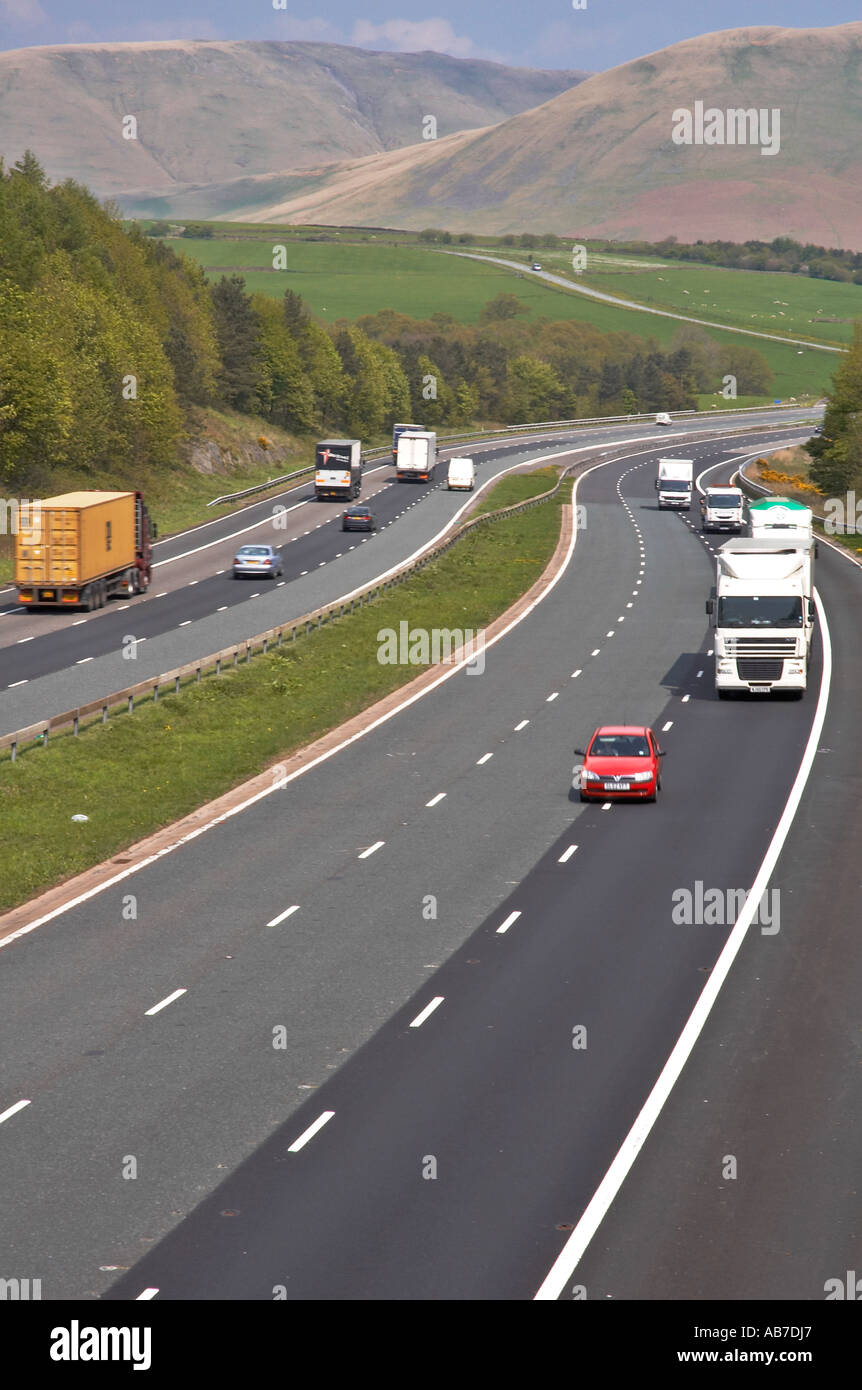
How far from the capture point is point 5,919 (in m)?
30.1

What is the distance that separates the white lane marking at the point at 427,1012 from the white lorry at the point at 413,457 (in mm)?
93576

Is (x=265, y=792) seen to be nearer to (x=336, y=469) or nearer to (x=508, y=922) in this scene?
(x=508, y=922)

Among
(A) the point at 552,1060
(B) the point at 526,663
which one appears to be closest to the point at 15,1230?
(A) the point at 552,1060

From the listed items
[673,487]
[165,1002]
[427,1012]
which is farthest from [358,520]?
[427,1012]

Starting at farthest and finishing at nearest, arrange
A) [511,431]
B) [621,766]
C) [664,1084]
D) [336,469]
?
[511,431] < [336,469] < [621,766] < [664,1084]

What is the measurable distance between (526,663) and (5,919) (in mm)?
30531

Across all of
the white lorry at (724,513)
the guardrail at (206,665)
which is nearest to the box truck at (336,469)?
the guardrail at (206,665)

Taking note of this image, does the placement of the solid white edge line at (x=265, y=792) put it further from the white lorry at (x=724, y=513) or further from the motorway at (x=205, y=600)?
the white lorry at (x=724, y=513)

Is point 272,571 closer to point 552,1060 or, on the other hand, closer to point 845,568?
point 845,568

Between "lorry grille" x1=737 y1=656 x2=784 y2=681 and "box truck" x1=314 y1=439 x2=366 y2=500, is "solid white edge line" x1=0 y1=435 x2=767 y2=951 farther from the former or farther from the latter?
"box truck" x1=314 y1=439 x2=366 y2=500

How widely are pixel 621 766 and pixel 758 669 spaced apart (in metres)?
13.4

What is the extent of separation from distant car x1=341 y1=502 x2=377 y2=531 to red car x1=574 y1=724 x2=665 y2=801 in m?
52.9

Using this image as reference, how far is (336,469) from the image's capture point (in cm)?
10575
